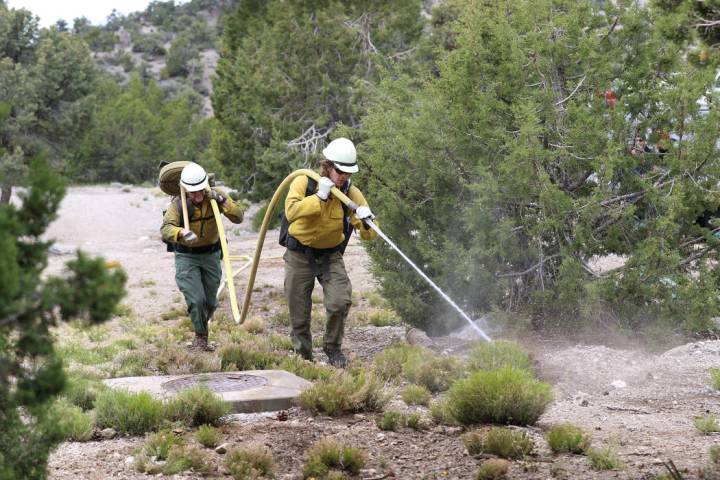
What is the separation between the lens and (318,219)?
905cm

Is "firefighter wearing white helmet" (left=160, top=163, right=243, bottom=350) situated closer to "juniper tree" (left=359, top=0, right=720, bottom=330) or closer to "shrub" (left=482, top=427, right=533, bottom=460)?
"juniper tree" (left=359, top=0, right=720, bottom=330)

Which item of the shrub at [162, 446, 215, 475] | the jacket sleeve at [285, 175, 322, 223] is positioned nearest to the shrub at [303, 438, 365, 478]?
the shrub at [162, 446, 215, 475]

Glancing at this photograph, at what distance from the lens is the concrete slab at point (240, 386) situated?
7.55 m

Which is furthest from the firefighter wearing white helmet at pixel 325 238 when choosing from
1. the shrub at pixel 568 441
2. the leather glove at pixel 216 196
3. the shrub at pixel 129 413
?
the shrub at pixel 568 441

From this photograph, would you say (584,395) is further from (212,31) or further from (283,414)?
(212,31)

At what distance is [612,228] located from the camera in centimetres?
977

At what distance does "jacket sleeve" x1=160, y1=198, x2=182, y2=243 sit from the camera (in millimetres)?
9922

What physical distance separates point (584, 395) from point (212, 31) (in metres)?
95.0

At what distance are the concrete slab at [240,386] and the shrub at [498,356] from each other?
1.54m

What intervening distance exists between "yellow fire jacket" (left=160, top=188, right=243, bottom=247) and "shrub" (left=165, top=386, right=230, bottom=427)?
3.18 m

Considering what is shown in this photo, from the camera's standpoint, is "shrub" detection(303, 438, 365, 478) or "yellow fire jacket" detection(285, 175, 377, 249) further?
"yellow fire jacket" detection(285, 175, 377, 249)

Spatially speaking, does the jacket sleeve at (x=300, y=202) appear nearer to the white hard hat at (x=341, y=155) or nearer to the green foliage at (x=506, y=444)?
the white hard hat at (x=341, y=155)

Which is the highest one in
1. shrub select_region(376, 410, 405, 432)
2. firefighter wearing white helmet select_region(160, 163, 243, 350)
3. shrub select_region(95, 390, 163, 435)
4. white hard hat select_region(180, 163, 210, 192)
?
white hard hat select_region(180, 163, 210, 192)

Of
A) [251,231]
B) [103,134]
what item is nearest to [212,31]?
[103,134]
